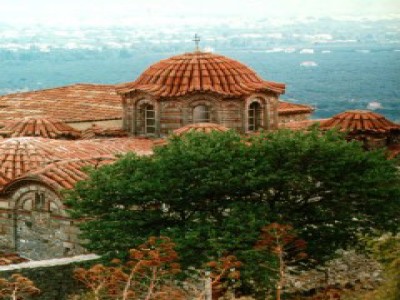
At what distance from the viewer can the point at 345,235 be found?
17.3 m

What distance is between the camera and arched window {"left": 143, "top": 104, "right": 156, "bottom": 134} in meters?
26.4

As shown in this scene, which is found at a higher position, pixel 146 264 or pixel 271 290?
pixel 146 264

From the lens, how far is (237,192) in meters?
16.9

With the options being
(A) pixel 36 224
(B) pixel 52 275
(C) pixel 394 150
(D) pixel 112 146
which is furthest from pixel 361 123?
(B) pixel 52 275

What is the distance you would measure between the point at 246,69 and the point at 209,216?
37.4ft

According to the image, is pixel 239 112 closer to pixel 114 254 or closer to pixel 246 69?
pixel 246 69

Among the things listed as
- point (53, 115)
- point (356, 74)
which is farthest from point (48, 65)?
point (53, 115)

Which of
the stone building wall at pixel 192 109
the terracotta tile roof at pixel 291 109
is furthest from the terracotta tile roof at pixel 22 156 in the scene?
the terracotta tile roof at pixel 291 109

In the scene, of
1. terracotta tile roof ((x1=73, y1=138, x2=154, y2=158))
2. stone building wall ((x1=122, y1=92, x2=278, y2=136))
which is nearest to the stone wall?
terracotta tile roof ((x1=73, y1=138, x2=154, y2=158))

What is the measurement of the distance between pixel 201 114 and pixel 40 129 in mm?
5026

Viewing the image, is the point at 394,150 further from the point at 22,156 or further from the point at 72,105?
the point at 72,105

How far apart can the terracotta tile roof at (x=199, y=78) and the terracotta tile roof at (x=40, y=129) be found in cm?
216

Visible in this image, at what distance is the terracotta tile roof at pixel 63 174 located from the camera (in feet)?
62.3

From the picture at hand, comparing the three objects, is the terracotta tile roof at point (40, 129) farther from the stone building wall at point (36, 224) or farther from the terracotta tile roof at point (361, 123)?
the terracotta tile roof at point (361, 123)
